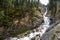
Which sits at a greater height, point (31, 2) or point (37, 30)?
point (31, 2)

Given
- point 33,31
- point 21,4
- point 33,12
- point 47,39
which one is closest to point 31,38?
point 33,31

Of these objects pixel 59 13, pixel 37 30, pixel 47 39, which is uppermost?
pixel 59 13

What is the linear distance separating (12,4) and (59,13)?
1.81ft

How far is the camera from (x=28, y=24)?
1.67 m

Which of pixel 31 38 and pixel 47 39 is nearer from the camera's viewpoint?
pixel 47 39

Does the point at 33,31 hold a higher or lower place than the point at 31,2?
lower

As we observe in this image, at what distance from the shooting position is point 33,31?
5.45 ft

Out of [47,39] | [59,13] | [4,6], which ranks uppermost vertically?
[4,6]

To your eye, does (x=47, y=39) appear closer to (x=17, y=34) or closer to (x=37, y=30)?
(x=37, y=30)

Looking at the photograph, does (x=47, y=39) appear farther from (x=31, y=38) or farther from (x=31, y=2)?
(x=31, y=2)

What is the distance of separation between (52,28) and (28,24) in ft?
0.94

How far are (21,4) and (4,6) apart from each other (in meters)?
0.20

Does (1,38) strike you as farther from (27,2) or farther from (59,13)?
(59,13)

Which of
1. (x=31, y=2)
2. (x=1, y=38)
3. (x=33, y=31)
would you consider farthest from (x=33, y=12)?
(x=1, y=38)
